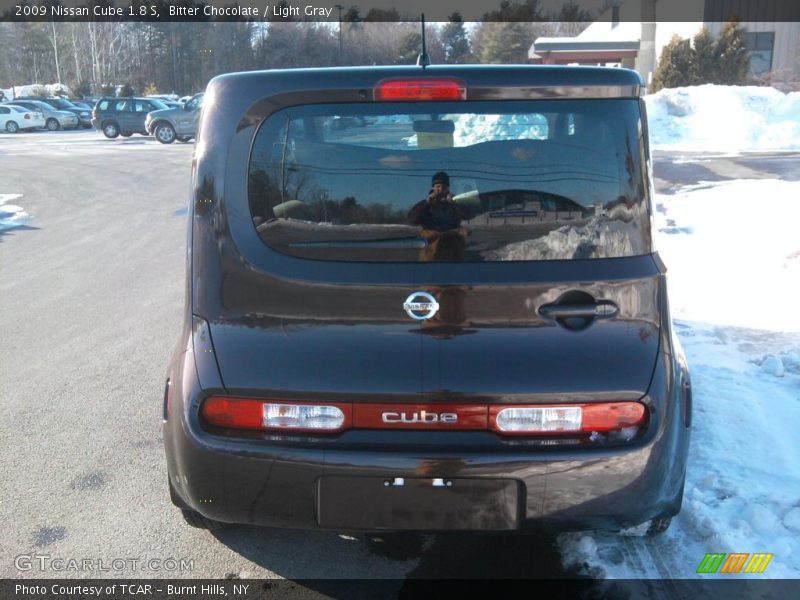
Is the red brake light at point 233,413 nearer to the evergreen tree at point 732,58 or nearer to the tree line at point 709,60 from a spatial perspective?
the tree line at point 709,60

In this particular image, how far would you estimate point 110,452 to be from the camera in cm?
429

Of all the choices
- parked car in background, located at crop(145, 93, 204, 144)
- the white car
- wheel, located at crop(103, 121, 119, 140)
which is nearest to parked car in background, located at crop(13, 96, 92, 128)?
the white car

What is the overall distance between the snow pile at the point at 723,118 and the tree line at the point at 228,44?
9608 mm

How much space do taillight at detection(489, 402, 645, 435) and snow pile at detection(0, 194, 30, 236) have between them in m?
11.6

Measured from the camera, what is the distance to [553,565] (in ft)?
10.3

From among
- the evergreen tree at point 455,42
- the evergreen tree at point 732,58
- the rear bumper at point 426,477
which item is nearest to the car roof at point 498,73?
the rear bumper at point 426,477

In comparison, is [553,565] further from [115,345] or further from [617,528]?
[115,345]

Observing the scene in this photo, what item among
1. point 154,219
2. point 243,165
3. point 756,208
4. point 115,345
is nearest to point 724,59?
point 756,208

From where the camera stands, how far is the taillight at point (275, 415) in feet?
8.59

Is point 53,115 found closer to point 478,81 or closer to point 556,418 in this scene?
point 478,81

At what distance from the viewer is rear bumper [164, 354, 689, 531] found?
2.56 m

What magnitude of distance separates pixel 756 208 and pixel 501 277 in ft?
30.9

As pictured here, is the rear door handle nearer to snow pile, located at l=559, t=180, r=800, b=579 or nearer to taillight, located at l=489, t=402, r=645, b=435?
taillight, located at l=489, t=402, r=645, b=435

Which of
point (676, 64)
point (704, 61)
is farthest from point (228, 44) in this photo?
point (704, 61)
